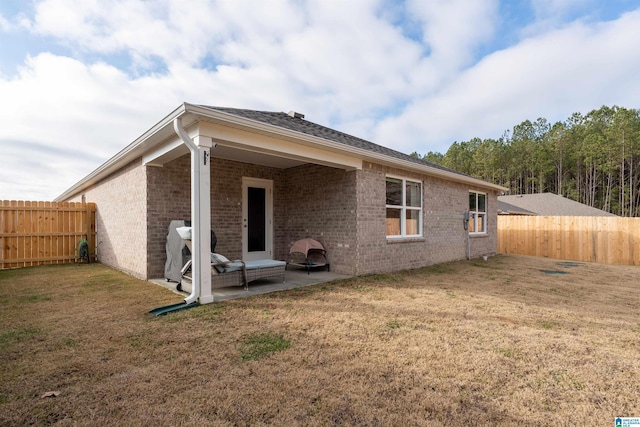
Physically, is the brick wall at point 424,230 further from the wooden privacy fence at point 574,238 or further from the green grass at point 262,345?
the green grass at point 262,345

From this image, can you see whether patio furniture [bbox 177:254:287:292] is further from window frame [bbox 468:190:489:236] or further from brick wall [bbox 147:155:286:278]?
window frame [bbox 468:190:489:236]

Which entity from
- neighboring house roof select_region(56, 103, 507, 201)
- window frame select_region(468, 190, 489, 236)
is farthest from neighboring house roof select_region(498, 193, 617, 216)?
neighboring house roof select_region(56, 103, 507, 201)

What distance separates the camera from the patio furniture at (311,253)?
744cm

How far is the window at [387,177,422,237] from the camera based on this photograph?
26.4 feet

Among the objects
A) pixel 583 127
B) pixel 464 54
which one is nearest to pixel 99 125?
pixel 464 54

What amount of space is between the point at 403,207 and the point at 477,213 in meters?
5.21

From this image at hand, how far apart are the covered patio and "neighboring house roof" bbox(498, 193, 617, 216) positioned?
1635 centimetres

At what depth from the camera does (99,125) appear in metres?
11.8

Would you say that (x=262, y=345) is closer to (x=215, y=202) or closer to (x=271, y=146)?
(x=271, y=146)

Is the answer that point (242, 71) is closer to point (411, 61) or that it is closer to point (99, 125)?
point (411, 61)

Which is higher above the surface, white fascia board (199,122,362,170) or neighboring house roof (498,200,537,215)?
white fascia board (199,122,362,170)

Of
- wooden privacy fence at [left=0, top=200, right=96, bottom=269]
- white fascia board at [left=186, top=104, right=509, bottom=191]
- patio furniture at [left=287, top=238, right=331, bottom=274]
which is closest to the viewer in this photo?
white fascia board at [left=186, top=104, right=509, bottom=191]

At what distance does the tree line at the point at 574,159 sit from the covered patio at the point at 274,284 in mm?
30455

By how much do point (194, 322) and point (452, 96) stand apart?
520 inches
